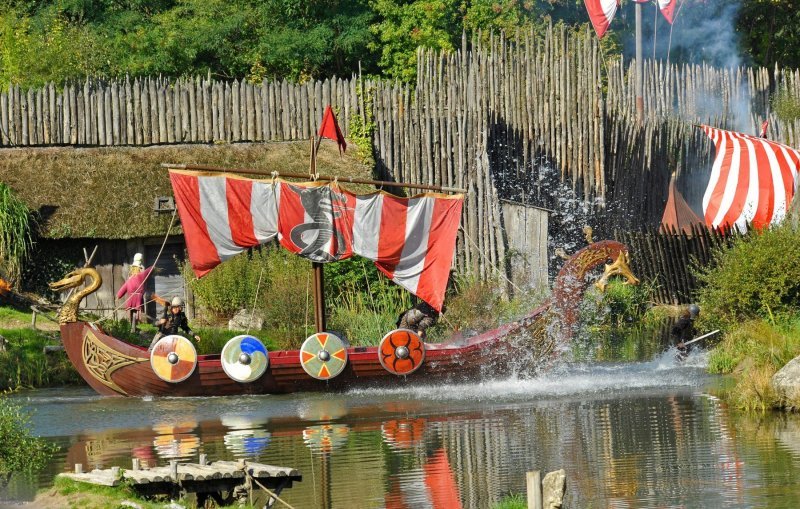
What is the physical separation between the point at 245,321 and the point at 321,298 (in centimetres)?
352

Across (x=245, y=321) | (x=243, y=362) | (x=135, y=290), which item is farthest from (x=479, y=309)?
(x=243, y=362)

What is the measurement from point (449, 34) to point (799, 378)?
21175 mm

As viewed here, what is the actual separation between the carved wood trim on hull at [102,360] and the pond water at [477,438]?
1.05 ft

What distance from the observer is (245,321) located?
24.4 meters

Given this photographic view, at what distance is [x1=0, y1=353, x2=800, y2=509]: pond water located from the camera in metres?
12.6

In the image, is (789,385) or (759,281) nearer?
(789,385)

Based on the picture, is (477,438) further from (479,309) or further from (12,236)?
(12,236)

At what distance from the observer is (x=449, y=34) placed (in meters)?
36.4

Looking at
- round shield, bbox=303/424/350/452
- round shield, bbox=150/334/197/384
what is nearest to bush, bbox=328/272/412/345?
round shield, bbox=150/334/197/384

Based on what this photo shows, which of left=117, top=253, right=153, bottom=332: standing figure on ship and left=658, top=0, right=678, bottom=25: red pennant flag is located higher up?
left=658, top=0, right=678, bottom=25: red pennant flag

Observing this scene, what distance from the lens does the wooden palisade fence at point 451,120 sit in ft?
88.5

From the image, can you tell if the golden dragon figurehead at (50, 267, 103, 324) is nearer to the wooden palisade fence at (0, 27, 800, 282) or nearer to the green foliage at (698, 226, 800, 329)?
the wooden palisade fence at (0, 27, 800, 282)

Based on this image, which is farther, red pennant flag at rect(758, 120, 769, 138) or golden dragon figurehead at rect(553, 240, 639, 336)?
red pennant flag at rect(758, 120, 769, 138)

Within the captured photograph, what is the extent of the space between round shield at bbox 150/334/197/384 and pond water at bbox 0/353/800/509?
1.30ft
